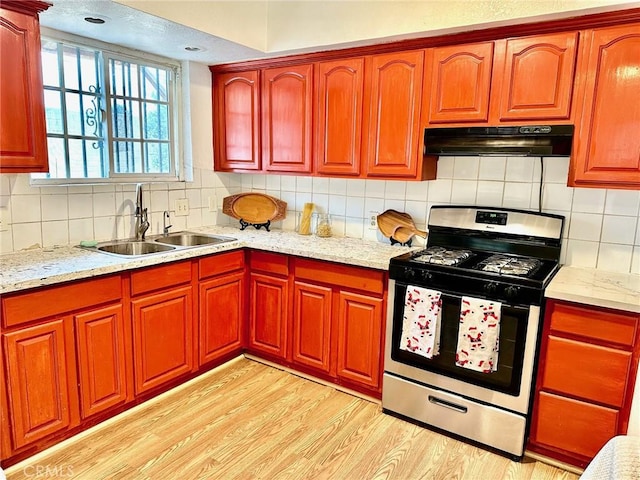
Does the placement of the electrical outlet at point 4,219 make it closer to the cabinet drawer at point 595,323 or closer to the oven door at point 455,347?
the oven door at point 455,347

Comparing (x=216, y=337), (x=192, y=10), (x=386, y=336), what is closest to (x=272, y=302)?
(x=216, y=337)

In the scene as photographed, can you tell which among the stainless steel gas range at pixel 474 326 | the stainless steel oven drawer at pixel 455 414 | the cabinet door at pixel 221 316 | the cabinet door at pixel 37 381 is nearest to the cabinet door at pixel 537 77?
the stainless steel gas range at pixel 474 326

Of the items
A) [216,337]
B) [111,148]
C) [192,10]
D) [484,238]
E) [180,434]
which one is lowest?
[180,434]

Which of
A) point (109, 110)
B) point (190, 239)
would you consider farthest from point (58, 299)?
point (109, 110)

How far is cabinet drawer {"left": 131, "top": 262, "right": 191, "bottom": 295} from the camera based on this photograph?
240 centimetres

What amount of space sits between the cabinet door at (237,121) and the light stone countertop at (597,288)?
2.12 meters

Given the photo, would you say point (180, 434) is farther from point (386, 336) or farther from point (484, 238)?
point (484, 238)

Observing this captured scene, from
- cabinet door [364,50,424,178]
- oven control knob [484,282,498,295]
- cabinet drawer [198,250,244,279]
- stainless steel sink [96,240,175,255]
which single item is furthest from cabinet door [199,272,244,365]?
oven control knob [484,282,498,295]

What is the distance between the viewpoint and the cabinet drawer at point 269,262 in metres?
2.90

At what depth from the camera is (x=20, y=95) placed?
203 centimetres

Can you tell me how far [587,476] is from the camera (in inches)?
48.7

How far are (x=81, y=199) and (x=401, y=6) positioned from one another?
2.19 m

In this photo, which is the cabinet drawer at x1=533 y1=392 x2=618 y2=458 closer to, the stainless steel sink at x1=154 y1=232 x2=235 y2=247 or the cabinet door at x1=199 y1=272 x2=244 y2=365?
the cabinet door at x1=199 y1=272 x2=244 y2=365

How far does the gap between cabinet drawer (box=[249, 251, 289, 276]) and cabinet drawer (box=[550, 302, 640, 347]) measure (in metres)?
1.56
